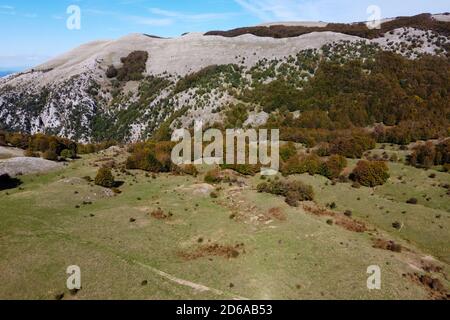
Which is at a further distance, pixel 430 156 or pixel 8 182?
pixel 430 156

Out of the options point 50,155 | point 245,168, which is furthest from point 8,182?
point 245,168

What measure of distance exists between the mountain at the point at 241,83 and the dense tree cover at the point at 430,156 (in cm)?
2426

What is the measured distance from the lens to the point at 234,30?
557 ft

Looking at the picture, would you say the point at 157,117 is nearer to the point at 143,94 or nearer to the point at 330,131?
the point at 143,94

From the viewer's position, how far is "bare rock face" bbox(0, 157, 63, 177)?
67625mm

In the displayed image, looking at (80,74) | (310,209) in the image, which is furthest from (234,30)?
(310,209)

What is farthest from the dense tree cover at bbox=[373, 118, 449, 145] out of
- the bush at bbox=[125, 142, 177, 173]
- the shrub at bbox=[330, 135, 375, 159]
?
the bush at bbox=[125, 142, 177, 173]

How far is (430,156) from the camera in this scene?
249 feet

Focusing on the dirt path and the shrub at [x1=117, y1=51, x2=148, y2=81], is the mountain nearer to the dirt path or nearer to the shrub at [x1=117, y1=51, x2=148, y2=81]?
the shrub at [x1=117, y1=51, x2=148, y2=81]

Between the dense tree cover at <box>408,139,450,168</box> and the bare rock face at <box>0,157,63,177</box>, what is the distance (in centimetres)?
6633

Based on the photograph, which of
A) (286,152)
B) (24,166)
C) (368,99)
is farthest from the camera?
(368,99)

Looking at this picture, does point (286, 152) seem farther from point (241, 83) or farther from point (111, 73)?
point (111, 73)

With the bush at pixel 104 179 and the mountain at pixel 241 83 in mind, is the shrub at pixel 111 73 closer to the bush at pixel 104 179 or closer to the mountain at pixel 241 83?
the mountain at pixel 241 83

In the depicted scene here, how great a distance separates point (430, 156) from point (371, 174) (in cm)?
1538
